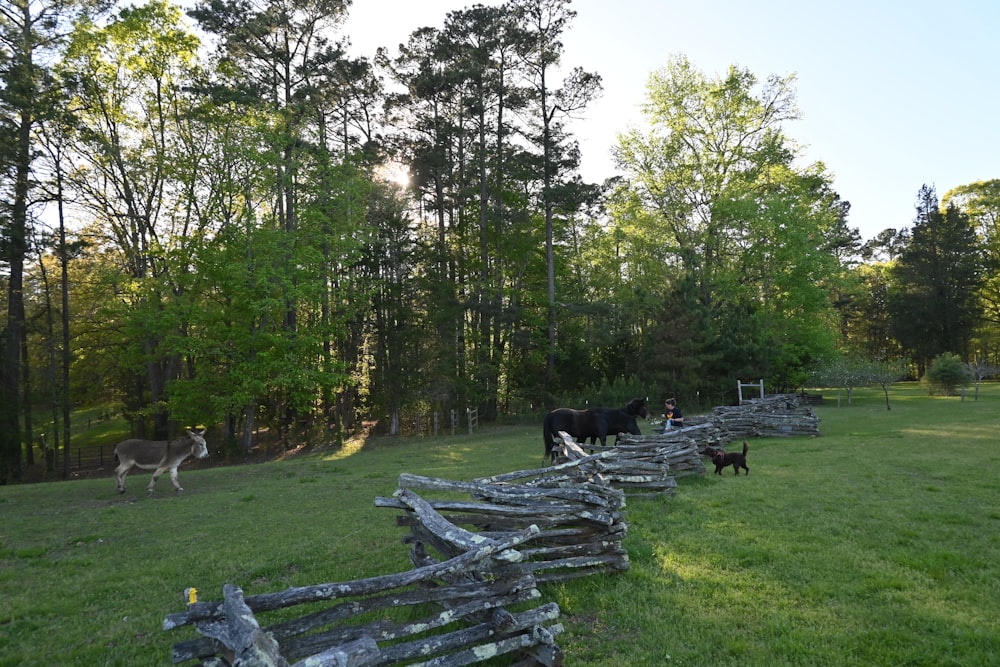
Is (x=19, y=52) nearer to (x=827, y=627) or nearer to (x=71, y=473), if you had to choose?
(x=71, y=473)

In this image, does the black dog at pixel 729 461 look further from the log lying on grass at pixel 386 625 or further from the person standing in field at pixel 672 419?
the log lying on grass at pixel 386 625

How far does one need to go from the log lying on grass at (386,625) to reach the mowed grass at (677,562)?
2.25ft

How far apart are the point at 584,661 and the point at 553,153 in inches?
1223

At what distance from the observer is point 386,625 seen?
377cm

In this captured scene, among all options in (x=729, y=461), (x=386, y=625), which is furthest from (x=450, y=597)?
(x=729, y=461)

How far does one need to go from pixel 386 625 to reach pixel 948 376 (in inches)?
1624

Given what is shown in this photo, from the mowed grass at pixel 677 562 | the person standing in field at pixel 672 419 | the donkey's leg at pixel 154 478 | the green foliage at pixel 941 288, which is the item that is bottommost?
the mowed grass at pixel 677 562

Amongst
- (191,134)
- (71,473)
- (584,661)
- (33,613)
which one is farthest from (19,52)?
(584,661)

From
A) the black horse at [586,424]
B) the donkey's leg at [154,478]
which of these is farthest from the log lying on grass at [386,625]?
the donkey's leg at [154,478]

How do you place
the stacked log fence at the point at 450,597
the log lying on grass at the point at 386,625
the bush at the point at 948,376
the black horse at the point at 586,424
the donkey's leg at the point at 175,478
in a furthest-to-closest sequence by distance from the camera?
the bush at the point at 948,376
the black horse at the point at 586,424
the donkey's leg at the point at 175,478
the stacked log fence at the point at 450,597
the log lying on grass at the point at 386,625

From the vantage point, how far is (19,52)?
1733cm

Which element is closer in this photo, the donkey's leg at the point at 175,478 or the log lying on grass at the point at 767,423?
the donkey's leg at the point at 175,478

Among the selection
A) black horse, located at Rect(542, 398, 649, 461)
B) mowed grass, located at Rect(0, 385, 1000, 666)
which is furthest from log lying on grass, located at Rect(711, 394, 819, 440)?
black horse, located at Rect(542, 398, 649, 461)

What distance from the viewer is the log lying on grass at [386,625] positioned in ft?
10.4
